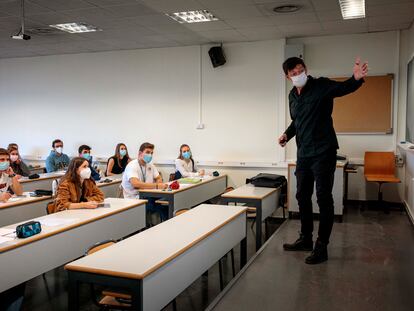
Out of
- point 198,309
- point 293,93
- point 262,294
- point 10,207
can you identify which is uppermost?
point 293,93

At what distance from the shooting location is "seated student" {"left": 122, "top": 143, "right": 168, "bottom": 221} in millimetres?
4992

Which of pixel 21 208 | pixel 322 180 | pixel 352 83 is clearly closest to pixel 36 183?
pixel 21 208

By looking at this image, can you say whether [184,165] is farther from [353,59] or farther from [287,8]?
[353,59]

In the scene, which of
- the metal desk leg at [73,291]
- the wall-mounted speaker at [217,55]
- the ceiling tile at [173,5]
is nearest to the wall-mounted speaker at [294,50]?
the wall-mounted speaker at [217,55]

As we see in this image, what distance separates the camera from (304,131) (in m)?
3.52

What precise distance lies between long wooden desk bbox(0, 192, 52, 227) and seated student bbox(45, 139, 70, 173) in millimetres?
2976

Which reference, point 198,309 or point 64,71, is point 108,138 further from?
point 198,309

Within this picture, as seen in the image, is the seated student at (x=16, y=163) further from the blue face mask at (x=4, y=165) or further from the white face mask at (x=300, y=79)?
the white face mask at (x=300, y=79)

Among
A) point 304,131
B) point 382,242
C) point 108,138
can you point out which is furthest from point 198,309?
point 108,138

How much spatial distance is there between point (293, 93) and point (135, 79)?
5.05 m

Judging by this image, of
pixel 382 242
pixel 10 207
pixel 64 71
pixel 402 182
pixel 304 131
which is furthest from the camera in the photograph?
pixel 64 71

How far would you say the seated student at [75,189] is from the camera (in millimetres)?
3738

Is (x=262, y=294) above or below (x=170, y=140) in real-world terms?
below

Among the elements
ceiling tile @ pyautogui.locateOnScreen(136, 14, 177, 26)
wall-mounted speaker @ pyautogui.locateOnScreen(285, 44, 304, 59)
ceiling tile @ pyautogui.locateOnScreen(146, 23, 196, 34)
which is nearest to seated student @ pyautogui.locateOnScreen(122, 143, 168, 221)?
ceiling tile @ pyautogui.locateOnScreen(136, 14, 177, 26)
